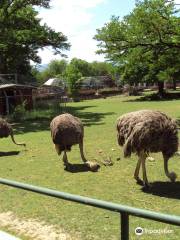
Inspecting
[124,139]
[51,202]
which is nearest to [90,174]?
[124,139]

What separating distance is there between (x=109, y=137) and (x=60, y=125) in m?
6.61

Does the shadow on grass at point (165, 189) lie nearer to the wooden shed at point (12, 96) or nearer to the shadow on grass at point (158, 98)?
the wooden shed at point (12, 96)

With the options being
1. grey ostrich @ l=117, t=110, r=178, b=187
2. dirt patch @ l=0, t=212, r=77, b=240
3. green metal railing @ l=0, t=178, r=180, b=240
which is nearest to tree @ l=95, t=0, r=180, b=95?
grey ostrich @ l=117, t=110, r=178, b=187

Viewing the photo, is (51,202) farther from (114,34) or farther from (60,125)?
(114,34)

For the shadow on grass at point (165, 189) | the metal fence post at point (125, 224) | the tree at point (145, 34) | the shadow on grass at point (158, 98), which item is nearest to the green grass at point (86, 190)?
the shadow on grass at point (165, 189)

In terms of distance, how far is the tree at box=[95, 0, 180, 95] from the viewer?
21.8 metres

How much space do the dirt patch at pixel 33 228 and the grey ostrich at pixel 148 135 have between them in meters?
2.75

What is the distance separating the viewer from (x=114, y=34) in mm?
23234

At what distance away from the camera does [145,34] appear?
22.5 meters

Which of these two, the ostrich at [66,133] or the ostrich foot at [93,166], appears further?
the ostrich at [66,133]

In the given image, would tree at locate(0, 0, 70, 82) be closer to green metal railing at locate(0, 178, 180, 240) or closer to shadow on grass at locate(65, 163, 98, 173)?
shadow on grass at locate(65, 163, 98, 173)

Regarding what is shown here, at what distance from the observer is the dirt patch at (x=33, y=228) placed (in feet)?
23.6

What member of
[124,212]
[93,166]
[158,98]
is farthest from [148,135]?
[158,98]

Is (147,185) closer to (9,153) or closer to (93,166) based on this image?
(93,166)
